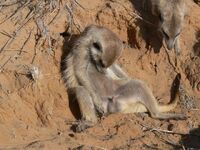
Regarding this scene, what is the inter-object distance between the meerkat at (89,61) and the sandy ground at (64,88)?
6.0 inches

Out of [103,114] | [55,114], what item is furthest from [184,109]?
[55,114]

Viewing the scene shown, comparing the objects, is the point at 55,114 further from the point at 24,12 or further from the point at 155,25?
the point at 155,25

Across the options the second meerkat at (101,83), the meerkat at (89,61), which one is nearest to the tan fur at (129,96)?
the second meerkat at (101,83)

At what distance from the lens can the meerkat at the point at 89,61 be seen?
7.00 m

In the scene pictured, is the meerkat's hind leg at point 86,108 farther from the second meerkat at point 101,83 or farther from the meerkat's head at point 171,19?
the meerkat's head at point 171,19

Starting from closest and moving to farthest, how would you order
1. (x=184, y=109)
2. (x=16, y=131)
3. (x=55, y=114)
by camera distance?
1. (x=16, y=131)
2. (x=55, y=114)
3. (x=184, y=109)

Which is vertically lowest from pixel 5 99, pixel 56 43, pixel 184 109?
pixel 184 109

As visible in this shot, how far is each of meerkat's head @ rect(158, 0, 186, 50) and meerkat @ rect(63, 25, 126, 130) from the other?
Answer: 990mm

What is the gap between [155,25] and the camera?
8047 mm

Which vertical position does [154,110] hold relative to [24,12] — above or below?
below

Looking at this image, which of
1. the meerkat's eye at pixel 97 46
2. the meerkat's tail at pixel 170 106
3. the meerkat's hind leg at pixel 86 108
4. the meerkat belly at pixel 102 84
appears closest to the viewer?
the meerkat's hind leg at pixel 86 108

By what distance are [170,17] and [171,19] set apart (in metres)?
0.03

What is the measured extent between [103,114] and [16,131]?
1.11 m

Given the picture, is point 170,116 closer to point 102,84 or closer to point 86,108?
point 102,84
